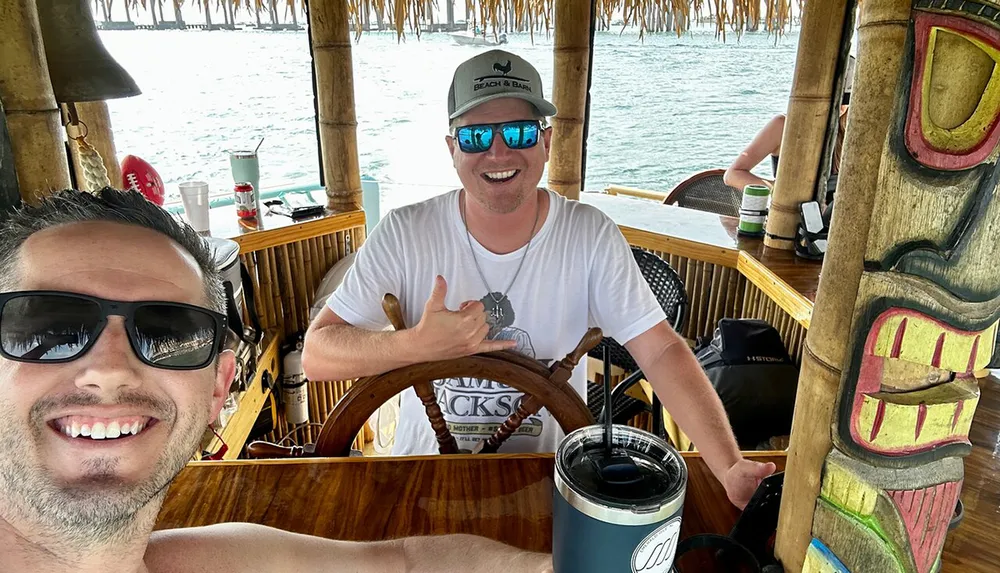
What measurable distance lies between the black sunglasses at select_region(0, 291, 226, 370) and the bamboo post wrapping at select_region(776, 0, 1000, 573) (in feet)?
2.48

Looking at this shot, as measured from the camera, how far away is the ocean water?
14219 millimetres

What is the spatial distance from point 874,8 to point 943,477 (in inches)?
18.4

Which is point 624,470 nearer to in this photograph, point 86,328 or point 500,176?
point 86,328

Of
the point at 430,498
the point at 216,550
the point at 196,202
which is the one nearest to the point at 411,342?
the point at 430,498

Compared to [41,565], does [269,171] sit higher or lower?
lower

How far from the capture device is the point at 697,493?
102 cm

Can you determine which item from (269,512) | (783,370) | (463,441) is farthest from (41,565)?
(783,370)

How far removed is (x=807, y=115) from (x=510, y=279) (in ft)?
4.87

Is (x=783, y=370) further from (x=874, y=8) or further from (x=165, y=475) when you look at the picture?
(x=165, y=475)

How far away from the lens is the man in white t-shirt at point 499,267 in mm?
1450

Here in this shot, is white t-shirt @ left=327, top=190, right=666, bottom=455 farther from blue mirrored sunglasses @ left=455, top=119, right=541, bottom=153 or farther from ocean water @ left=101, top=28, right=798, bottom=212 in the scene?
ocean water @ left=101, top=28, right=798, bottom=212

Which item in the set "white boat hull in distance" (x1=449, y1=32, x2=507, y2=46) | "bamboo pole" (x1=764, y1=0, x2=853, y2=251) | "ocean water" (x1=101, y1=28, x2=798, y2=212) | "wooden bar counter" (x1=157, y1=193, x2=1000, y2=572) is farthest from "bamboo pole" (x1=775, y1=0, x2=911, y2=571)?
"ocean water" (x1=101, y1=28, x2=798, y2=212)

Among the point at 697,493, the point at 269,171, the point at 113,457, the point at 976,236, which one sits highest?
the point at 976,236

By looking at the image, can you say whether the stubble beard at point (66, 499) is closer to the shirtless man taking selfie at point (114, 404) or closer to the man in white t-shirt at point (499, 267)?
the shirtless man taking selfie at point (114, 404)
